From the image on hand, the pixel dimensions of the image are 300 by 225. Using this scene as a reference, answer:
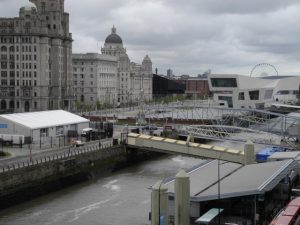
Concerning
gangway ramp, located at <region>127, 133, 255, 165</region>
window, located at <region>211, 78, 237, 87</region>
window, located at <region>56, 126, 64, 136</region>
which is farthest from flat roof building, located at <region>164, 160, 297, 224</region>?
window, located at <region>211, 78, 237, 87</region>

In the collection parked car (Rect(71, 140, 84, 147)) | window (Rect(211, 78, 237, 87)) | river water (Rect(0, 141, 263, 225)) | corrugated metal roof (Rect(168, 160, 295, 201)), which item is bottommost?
river water (Rect(0, 141, 263, 225))

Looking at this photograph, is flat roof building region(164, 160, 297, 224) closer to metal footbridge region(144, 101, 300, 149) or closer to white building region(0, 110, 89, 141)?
metal footbridge region(144, 101, 300, 149)

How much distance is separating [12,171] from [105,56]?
14148 centimetres

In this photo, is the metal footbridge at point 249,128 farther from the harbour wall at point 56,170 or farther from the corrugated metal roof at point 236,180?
the corrugated metal roof at point 236,180

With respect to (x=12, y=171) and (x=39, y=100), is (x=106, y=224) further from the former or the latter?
(x=39, y=100)

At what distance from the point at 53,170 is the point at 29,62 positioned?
8962cm

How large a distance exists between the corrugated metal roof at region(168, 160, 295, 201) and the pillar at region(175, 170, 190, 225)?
199cm

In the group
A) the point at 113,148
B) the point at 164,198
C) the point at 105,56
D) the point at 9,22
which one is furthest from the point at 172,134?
the point at 105,56

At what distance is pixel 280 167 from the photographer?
35.8m

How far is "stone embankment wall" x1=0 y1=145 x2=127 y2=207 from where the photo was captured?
144 feet

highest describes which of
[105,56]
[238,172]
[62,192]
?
[105,56]

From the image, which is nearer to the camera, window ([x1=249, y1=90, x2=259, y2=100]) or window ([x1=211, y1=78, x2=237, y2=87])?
window ([x1=211, y1=78, x2=237, y2=87])

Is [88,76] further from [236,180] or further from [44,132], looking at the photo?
[236,180]

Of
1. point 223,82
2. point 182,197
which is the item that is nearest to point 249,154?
point 182,197
